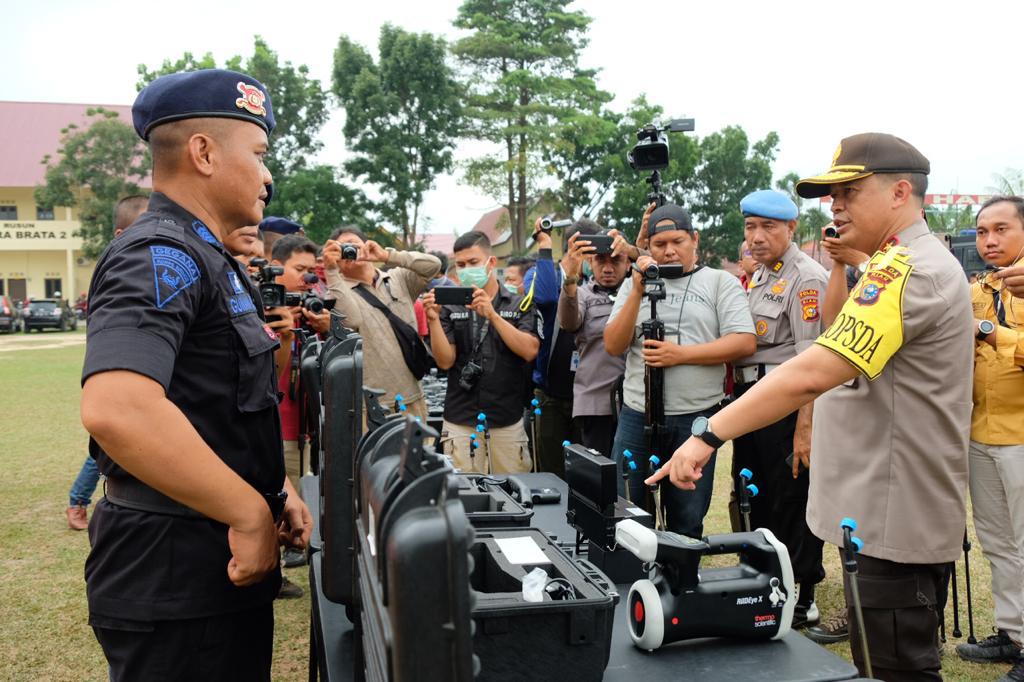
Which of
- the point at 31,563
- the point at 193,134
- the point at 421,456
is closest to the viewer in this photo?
the point at 421,456

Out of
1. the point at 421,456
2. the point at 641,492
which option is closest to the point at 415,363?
the point at 641,492

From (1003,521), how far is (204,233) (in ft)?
12.0

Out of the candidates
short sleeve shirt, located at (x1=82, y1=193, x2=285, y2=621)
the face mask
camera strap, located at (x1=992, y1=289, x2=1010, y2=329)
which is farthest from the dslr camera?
short sleeve shirt, located at (x1=82, y1=193, x2=285, y2=621)

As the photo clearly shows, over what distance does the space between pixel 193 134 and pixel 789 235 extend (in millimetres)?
3409

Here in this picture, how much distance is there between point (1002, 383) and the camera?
11.9ft

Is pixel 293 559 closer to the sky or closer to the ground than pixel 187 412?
closer to the ground

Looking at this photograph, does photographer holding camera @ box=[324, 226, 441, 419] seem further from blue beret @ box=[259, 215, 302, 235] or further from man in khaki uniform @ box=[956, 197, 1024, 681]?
man in khaki uniform @ box=[956, 197, 1024, 681]

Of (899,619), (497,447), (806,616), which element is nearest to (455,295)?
(497,447)

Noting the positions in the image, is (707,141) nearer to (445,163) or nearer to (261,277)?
(445,163)

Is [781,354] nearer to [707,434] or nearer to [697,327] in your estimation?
[697,327]

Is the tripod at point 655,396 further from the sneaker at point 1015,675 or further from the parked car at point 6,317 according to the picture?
the parked car at point 6,317

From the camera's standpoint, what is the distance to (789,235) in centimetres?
434

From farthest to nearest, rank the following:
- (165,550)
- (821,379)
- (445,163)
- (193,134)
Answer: (445,163) < (821,379) < (193,134) < (165,550)

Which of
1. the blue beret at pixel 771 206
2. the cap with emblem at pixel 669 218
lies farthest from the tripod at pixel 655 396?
the blue beret at pixel 771 206
